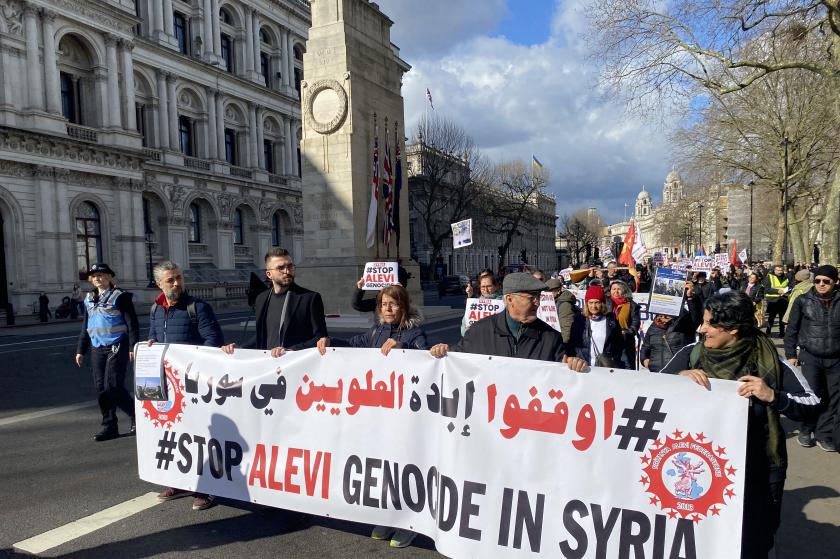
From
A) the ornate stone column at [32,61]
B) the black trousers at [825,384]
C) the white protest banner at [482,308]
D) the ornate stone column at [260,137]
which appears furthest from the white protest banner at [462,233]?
the ornate stone column at [260,137]

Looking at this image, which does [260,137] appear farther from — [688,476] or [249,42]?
[688,476]

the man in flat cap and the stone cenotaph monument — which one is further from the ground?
the stone cenotaph monument

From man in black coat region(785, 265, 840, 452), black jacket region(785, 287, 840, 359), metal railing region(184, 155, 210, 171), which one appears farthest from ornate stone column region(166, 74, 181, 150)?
man in black coat region(785, 265, 840, 452)

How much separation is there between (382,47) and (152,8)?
26.9 metres

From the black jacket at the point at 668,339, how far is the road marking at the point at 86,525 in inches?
198

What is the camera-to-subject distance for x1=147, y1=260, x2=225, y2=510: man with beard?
5004mm

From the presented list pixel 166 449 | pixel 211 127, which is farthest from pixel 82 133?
pixel 166 449

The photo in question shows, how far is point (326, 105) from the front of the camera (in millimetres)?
18188

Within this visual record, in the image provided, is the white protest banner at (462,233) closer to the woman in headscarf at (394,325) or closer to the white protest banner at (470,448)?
the woman in headscarf at (394,325)

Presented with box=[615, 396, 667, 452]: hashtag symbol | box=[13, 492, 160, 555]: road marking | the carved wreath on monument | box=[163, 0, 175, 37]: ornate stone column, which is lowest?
box=[13, 492, 160, 555]: road marking

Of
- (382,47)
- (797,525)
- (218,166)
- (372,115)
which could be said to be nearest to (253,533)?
(797,525)

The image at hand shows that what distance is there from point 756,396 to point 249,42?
49.5 metres

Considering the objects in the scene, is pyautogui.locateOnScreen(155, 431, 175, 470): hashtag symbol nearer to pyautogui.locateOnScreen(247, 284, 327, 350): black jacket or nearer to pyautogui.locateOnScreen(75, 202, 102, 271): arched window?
pyautogui.locateOnScreen(247, 284, 327, 350): black jacket

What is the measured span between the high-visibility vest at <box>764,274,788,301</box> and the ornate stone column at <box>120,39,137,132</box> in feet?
113
